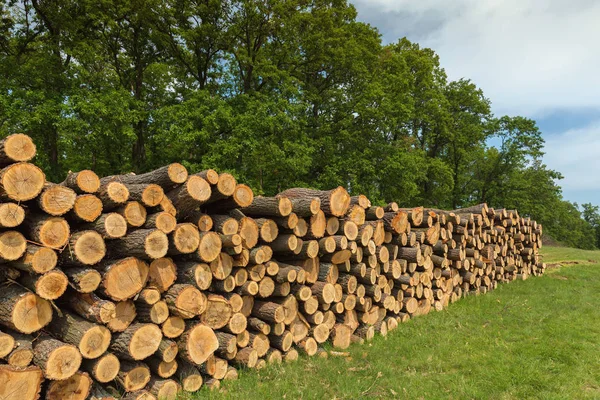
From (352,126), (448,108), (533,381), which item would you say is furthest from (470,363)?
(448,108)

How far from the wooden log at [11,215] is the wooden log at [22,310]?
59 cm

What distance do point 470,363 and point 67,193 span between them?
5129mm

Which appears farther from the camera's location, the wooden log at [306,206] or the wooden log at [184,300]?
the wooden log at [306,206]

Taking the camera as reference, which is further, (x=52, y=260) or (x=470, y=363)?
(x=470, y=363)

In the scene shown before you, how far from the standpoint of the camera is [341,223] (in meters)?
5.91

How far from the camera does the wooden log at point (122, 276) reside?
141 inches

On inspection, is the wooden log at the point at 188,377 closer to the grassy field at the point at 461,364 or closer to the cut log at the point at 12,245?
the grassy field at the point at 461,364

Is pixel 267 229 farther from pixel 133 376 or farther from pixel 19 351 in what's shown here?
pixel 19 351

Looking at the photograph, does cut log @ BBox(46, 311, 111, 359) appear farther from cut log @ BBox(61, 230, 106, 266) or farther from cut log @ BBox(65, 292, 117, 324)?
cut log @ BBox(61, 230, 106, 266)

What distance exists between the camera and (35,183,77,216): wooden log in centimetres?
337

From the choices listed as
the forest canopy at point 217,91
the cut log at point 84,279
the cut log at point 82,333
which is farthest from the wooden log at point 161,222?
the forest canopy at point 217,91

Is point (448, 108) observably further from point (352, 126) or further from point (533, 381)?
point (533, 381)

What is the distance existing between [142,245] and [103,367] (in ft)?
3.76

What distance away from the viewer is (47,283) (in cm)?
329
